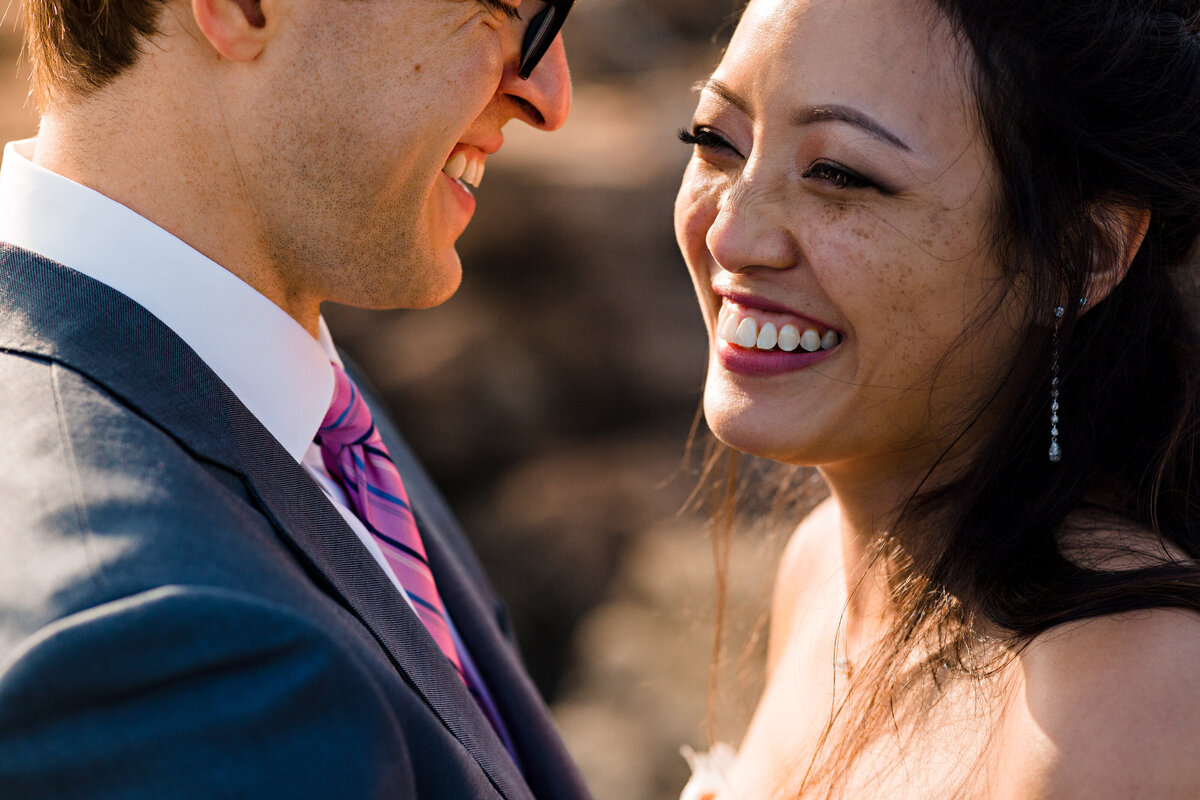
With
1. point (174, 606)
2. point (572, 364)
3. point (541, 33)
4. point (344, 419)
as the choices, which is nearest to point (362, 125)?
point (541, 33)

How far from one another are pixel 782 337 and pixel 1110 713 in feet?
2.56

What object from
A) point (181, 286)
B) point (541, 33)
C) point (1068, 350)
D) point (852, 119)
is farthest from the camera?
point (541, 33)

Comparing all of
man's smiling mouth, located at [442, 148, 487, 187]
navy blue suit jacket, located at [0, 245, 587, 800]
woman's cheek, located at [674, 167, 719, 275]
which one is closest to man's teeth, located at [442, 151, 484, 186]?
man's smiling mouth, located at [442, 148, 487, 187]

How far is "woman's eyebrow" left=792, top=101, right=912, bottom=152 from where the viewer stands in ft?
5.59

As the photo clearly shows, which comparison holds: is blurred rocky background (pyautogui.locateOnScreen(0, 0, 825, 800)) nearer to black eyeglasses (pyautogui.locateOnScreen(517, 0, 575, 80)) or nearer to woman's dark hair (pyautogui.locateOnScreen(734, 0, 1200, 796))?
woman's dark hair (pyautogui.locateOnScreen(734, 0, 1200, 796))

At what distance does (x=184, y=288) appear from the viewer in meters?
1.61

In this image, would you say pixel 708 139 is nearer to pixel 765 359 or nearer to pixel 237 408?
pixel 765 359

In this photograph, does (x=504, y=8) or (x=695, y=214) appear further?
(x=695, y=214)

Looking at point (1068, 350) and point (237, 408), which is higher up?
point (1068, 350)

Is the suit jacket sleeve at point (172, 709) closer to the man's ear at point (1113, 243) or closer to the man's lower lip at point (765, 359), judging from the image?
the man's lower lip at point (765, 359)

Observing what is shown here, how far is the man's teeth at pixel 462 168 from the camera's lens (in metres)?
2.07

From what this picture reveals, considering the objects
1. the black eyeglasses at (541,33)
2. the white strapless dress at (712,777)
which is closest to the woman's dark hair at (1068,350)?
the white strapless dress at (712,777)

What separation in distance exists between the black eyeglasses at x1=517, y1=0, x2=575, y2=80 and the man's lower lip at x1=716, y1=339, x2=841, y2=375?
628 millimetres

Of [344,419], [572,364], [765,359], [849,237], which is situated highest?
[849,237]
